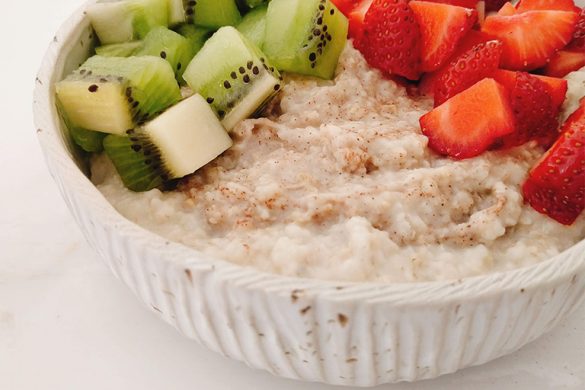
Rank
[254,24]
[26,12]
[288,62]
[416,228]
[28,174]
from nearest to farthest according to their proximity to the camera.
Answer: [416,228], [288,62], [254,24], [28,174], [26,12]

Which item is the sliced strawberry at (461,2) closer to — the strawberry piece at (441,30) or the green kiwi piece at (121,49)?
the strawberry piece at (441,30)

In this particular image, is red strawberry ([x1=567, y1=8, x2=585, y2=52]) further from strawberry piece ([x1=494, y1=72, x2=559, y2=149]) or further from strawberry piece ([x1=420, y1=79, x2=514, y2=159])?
strawberry piece ([x1=420, y1=79, x2=514, y2=159])

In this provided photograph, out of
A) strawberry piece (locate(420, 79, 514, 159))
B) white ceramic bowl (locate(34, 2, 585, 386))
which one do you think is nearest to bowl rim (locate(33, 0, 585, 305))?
white ceramic bowl (locate(34, 2, 585, 386))

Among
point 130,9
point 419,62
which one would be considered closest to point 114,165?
point 130,9

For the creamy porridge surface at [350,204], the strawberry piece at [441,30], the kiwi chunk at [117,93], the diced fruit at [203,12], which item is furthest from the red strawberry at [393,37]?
the kiwi chunk at [117,93]

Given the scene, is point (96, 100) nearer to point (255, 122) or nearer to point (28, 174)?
point (255, 122)

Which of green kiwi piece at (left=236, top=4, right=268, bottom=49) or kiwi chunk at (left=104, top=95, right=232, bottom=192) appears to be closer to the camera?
kiwi chunk at (left=104, top=95, right=232, bottom=192)
